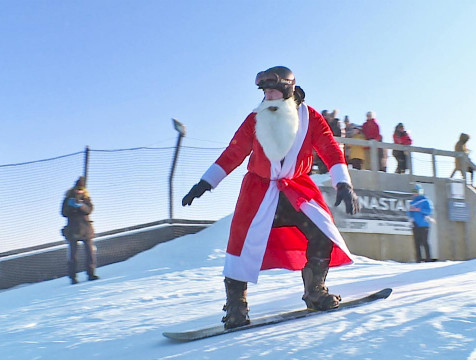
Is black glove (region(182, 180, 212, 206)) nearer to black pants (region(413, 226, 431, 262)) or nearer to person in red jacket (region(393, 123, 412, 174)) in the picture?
black pants (region(413, 226, 431, 262))

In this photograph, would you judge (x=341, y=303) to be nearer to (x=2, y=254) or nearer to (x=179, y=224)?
(x=179, y=224)

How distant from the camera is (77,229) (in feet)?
26.7


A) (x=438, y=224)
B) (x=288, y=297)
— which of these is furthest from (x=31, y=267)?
(x=438, y=224)

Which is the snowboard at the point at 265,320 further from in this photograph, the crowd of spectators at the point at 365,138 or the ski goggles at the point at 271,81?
the crowd of spectators at the point at 365,138

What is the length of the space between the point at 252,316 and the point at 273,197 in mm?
871

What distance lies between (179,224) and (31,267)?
8.25ft

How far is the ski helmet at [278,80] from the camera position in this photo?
368 cm

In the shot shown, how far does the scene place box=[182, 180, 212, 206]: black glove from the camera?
3.57 m

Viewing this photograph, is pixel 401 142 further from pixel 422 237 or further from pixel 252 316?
pixel 252 316

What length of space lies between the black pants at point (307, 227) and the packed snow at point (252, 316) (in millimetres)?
391

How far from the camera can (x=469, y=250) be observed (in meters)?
12.6

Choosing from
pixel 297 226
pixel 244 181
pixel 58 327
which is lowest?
pixel 58 327

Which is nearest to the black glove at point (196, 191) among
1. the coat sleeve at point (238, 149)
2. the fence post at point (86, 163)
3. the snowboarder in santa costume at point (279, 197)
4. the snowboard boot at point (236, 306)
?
the snowboarder in santa costume at point (279, 197)

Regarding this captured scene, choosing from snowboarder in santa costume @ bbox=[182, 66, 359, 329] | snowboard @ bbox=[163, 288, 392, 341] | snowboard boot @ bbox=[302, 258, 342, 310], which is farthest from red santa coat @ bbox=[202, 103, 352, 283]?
snowboard @ bbox=[163, 288, 392, 341]
